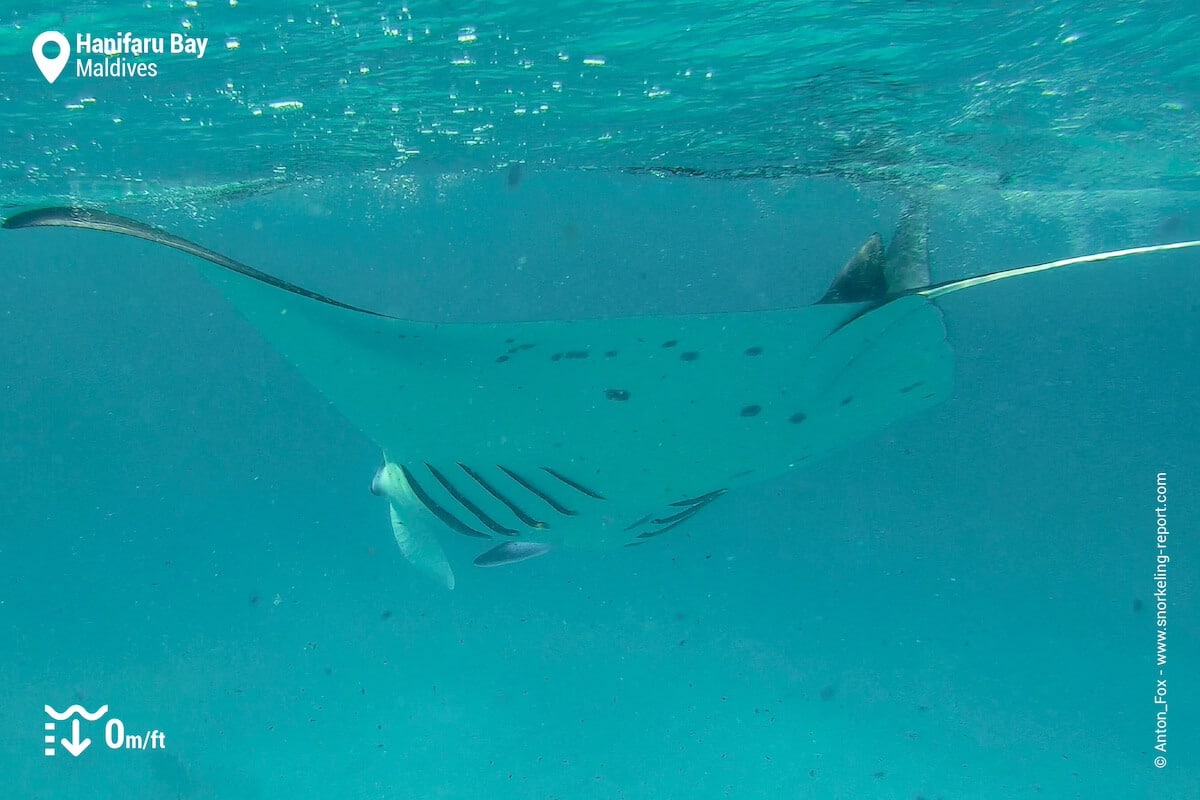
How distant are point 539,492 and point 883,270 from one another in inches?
74.5

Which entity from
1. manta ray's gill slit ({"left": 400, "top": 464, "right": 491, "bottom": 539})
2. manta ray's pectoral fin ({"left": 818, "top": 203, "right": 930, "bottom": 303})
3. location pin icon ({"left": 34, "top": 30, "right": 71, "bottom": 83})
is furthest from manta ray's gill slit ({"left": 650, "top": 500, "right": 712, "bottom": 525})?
location pin icon ({"left": 34, "top": 30, "right": 71, "bottom": 83})

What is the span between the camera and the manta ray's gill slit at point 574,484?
317 centimetres

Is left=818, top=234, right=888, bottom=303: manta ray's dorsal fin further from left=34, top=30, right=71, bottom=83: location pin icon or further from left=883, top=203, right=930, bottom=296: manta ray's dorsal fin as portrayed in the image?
left=34, top=30, right=71, bottom=83: location pin icon

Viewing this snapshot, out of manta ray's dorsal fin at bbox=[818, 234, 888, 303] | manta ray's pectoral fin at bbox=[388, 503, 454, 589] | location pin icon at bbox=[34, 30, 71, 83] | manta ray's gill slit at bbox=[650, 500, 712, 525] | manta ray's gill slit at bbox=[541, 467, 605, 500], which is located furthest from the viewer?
location pin icon at bbox=[34, 30, 71, 83]

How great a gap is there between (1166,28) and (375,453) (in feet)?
62.2

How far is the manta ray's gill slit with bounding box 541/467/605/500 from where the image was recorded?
3.17m

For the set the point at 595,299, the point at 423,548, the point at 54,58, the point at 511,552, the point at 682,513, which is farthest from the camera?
the point at 595,299

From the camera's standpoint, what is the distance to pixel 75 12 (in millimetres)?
4344

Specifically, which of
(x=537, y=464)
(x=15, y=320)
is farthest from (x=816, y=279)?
(x=15, y=320)

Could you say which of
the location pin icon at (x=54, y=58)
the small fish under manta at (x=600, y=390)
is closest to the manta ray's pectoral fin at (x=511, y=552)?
the small fish under manta at (x=600, y=390)

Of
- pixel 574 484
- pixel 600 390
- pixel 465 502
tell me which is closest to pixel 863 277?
pixel 600 390

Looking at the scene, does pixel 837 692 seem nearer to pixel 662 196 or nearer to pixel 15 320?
pixel 662 196

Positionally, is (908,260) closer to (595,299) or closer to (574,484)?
(574,484)

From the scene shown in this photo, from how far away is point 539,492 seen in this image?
3.25 meters
